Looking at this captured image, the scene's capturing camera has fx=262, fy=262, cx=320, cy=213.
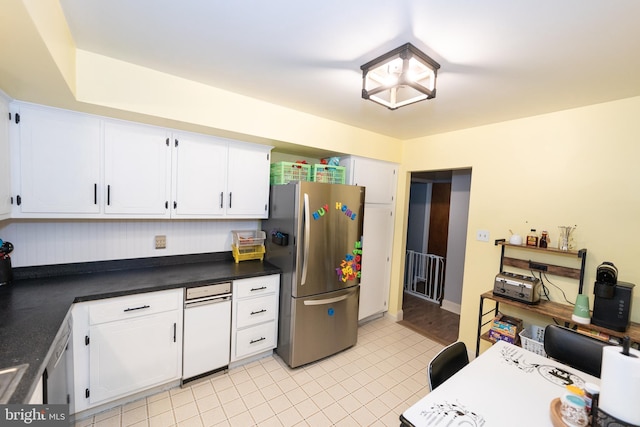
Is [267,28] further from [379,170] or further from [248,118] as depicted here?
[379,170]

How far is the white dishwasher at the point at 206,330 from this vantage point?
2051 mm

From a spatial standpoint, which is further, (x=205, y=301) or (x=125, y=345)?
(x=205, y=301)

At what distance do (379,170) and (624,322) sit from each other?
232cm

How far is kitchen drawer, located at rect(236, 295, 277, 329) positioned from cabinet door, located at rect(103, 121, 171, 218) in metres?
1.02

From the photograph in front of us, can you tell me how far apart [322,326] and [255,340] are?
63 cm

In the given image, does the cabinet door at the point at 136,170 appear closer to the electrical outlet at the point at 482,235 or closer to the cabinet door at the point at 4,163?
the cabinet door at the point at 4,163

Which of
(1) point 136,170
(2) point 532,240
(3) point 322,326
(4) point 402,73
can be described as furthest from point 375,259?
(1) point 136,170

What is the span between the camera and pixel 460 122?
2568 millimetres

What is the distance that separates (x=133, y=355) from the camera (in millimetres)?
1840

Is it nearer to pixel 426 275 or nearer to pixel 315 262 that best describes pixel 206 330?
pixel 315 262

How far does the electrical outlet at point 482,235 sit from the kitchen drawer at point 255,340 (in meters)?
2.23

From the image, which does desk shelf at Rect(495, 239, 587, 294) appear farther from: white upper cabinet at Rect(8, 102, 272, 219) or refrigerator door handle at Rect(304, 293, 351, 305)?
white upper cabinet at Rect(8, 102, 272, 219)

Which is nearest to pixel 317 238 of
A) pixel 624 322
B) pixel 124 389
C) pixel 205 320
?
pixel 205 320

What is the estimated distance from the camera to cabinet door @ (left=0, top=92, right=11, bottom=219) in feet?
4.95
